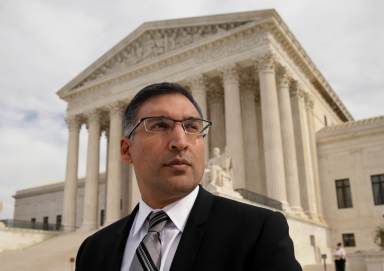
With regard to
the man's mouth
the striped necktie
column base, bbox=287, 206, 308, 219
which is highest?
column base, bbox=287, 206, 308, 219

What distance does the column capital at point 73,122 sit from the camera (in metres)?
42.5

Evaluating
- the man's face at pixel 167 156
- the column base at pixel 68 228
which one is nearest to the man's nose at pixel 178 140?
the man's face at pixel 167 156

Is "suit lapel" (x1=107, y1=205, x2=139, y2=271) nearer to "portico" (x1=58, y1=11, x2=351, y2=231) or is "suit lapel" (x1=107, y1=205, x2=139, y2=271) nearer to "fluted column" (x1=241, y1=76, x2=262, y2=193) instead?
"portico" (x1=58, y1=11, x2=351, y2=231)

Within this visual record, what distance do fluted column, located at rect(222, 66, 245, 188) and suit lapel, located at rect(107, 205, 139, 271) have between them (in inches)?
1046

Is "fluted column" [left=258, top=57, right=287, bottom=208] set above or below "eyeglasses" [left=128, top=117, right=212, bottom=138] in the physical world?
above

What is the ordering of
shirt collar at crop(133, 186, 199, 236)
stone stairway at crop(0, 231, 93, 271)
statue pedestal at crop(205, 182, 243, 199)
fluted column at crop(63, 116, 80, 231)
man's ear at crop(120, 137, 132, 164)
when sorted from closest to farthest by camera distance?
shirt collar at crop(133, 186, 199, 236)
man's ear at crop(120, 137, 132, 164)
statue pedestal at crop(205, 182, 243, 199)
stone stairway at crop(0, 231, 93, 271)
fluted column at crop(63, 116, 80, 231)

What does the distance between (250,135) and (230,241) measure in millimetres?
33474

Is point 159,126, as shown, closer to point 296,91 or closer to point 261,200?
point 261,200

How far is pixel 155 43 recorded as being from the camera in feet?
125

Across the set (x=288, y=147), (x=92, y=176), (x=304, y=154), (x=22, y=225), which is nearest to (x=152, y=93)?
(x=288, y=147)

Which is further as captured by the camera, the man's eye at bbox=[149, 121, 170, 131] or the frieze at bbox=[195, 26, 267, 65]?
the frieze at bbox=[195, 26, 267, 65]

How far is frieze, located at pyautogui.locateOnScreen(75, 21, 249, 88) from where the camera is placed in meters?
34.3

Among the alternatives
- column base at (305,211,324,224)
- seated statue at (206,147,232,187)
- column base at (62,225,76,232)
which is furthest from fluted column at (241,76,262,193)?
column base at (62,225,76,232)

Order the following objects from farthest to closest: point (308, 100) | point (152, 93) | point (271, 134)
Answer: point (308, 100), point (271, 134), point (152, 93)
